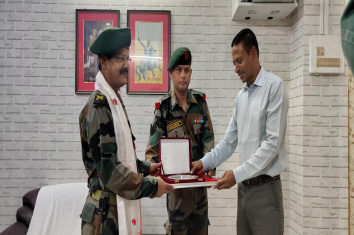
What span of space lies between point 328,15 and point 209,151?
5.89 feet

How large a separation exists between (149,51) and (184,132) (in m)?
1.31

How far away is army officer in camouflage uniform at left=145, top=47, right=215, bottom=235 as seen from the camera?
2.48 metres

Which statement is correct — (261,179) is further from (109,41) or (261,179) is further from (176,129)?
(109,41)

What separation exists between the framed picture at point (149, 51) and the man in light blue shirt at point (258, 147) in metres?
1.59

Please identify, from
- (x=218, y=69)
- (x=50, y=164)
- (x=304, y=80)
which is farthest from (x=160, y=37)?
(x=50, y=164)

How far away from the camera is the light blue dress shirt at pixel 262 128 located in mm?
1855

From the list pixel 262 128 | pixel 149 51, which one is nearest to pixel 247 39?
pixel 262 128

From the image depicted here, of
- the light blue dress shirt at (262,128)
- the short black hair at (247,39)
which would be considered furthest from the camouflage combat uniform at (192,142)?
the short black hair at (247,39)

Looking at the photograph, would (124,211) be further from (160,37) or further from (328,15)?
(328,15)


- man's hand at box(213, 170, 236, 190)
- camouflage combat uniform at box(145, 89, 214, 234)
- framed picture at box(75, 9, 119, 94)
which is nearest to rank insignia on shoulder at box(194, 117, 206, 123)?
camouflage combat uniform at box(145, 89, 214, 234)

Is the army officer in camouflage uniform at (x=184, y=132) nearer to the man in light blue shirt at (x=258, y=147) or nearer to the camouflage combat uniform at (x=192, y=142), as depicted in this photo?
the camouflage combat uniform at (x=192, y=142)

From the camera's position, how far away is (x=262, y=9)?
3.27 m

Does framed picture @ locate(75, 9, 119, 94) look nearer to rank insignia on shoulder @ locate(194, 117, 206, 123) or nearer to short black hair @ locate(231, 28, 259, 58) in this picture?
rank insignia on shoulder @ locate(194, 117, 206, 123)

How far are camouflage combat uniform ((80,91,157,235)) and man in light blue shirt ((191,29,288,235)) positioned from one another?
0.62 metres
